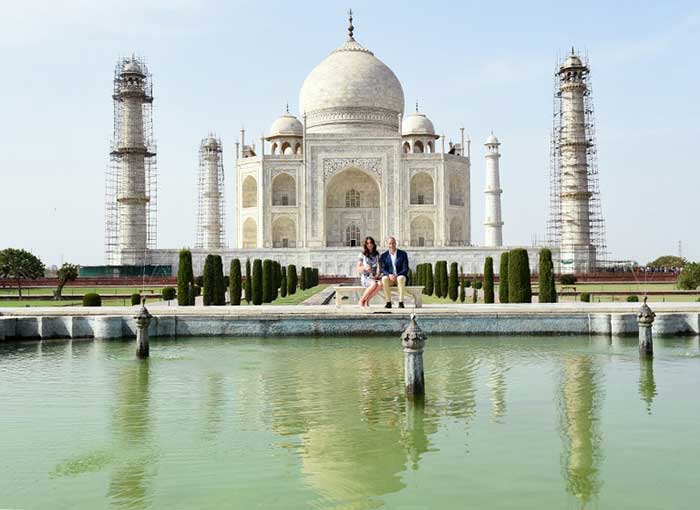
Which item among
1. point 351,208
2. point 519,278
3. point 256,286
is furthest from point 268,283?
point 351,208

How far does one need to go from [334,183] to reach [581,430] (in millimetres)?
30776

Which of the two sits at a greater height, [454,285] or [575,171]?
[575,171]

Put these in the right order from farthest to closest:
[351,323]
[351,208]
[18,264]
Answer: [351,208] < [18,264] < [351,323]

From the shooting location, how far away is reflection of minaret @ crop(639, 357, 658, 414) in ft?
19.7

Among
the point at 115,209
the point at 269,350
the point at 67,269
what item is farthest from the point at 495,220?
the point at 269,350

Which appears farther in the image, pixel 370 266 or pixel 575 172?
pixel 575 172

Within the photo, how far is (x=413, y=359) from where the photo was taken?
19.3ft

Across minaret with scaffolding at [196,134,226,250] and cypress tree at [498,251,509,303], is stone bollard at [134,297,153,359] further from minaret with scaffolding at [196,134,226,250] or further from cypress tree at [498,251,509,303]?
minaret with scaffolding at [196,134,226,250]

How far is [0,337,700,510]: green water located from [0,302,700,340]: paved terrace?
5.50 feet

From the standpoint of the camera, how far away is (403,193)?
3378 centimetres

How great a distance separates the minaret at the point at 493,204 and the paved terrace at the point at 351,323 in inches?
1009

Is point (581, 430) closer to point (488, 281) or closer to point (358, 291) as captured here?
point (358, 291)

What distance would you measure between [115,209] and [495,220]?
17390 millimetres

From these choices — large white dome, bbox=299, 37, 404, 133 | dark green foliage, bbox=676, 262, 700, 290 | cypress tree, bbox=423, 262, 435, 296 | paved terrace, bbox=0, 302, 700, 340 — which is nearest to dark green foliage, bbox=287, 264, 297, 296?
cypress tree, bbox=423, 262, 435, 296
